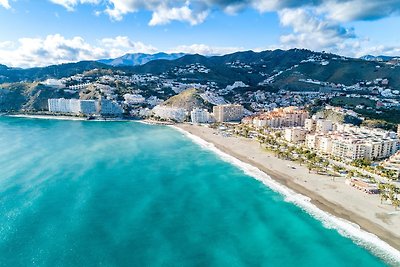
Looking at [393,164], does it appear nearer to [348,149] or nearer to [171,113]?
[348,149]

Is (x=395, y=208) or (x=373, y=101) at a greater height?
(x=373, y=101)

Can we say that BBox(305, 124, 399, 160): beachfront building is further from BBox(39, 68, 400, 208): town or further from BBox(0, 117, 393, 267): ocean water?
BBox(0, 117, 393, 267): ocean water

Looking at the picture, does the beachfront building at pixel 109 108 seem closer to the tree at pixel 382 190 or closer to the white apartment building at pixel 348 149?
the white apartment building at pixel 348 149

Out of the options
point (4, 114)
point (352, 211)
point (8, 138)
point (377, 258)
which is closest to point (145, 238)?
point (377, 258)

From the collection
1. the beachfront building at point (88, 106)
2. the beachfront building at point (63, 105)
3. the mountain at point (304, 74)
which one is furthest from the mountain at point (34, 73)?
the beachfront building at point (88, 106)

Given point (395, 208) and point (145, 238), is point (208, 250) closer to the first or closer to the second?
point (145, 238)

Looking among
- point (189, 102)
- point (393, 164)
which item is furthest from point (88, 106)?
point (393, 164)
